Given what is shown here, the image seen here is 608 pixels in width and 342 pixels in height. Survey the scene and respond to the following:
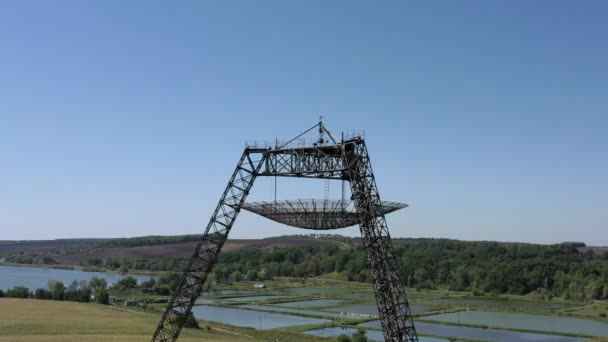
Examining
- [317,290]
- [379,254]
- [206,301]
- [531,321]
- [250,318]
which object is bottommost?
[531,321]

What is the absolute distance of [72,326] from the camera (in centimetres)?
6662

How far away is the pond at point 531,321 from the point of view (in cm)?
8731

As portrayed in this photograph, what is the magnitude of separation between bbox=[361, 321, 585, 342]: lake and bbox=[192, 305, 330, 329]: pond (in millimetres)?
11739

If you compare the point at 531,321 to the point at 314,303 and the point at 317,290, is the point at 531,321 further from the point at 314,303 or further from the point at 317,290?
the point at 317,290

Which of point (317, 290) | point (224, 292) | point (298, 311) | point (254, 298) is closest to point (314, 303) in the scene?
point (298, 311)

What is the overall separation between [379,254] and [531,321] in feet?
278

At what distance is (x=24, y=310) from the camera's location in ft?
270

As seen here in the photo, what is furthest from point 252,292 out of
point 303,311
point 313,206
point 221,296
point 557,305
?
point 313,206

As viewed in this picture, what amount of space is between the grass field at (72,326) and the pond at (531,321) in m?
44.9

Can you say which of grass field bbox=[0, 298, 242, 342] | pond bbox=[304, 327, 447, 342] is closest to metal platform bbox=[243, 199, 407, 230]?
grass field bbox=[0, 298, 242, 342]

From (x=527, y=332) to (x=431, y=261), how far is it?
109812 millimetres

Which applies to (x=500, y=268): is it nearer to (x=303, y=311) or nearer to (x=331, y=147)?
Answer: (x=303, y=311)

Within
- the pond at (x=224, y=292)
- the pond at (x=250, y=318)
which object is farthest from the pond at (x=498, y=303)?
the pond at (x=224, y=292)

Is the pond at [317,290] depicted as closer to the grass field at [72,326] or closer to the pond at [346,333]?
the pond at [346,333]
